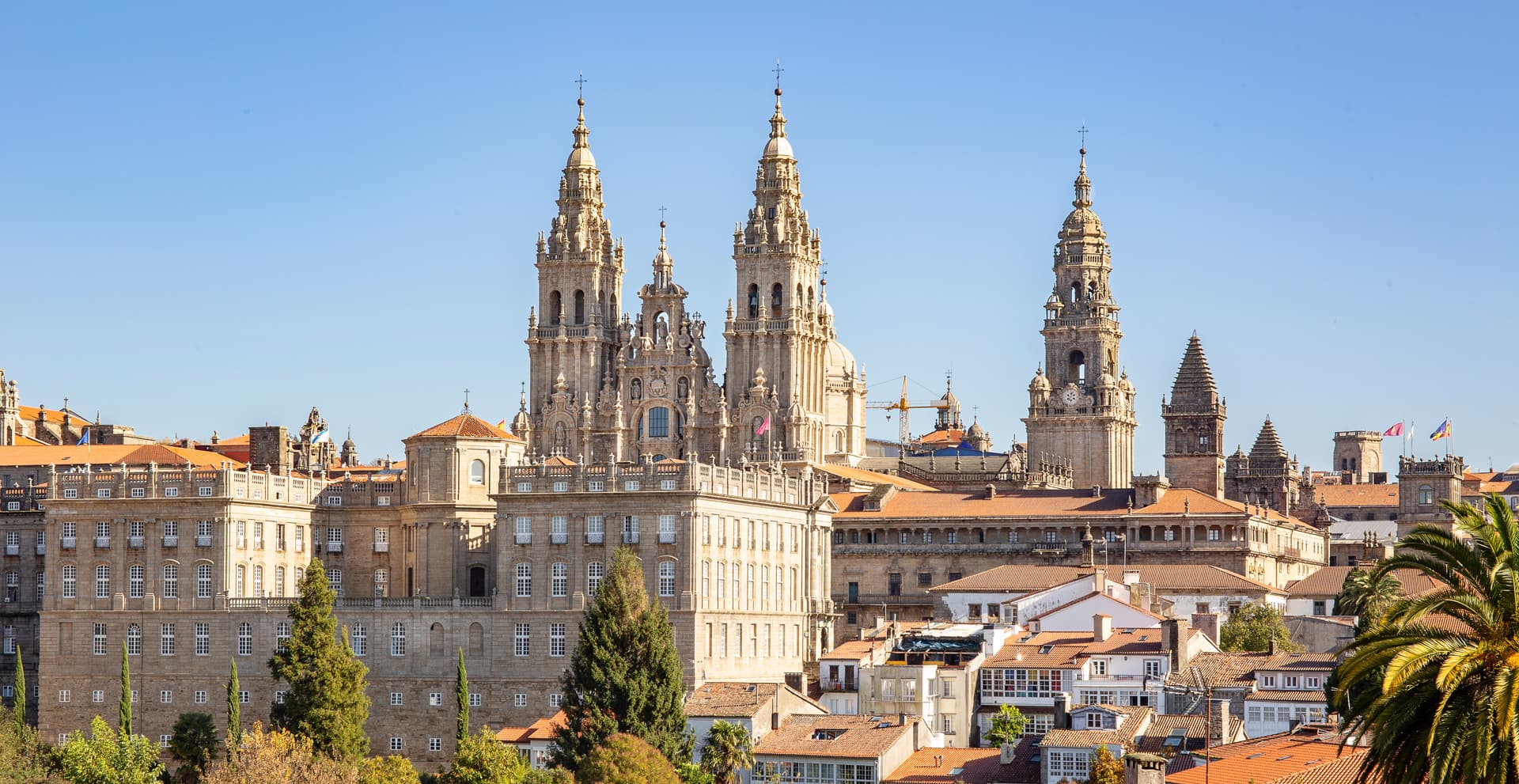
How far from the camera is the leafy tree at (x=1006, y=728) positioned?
88312mm

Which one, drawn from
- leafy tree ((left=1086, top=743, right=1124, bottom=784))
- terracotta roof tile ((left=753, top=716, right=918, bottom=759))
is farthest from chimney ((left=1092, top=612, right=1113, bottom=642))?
leafy tree ((left=1086, top=743, right=1124, bottom=784))

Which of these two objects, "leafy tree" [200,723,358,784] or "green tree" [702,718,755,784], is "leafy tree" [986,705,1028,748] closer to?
"green tree" [702,718,755,784]

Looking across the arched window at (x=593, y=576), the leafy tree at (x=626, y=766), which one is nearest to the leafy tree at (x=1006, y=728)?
the leafy tree at (x=626, y=766)

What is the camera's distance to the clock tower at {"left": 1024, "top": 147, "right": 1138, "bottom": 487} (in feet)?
563

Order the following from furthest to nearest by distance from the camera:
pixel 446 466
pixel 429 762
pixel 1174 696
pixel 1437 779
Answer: pixel 446 466 < pixel 429 762 < pixel 1174 696 < pixel 1437 779

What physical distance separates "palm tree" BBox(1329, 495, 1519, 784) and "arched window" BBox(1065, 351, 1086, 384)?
136945mm

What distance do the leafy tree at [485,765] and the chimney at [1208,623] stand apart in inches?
1296

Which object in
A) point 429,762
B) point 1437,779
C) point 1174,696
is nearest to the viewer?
point 1437,779

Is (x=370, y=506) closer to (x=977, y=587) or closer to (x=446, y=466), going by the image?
(x=446, y=466)

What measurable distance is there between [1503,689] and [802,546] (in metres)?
84.3

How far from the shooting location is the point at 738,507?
10956 cm

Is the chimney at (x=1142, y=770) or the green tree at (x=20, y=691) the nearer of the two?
the chimney at (x=1142, y=770)

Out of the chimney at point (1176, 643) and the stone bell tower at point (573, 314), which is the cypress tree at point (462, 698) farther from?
the stone bell tower at point (573, 314)

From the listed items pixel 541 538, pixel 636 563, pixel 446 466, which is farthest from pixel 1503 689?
pixel 446 466
